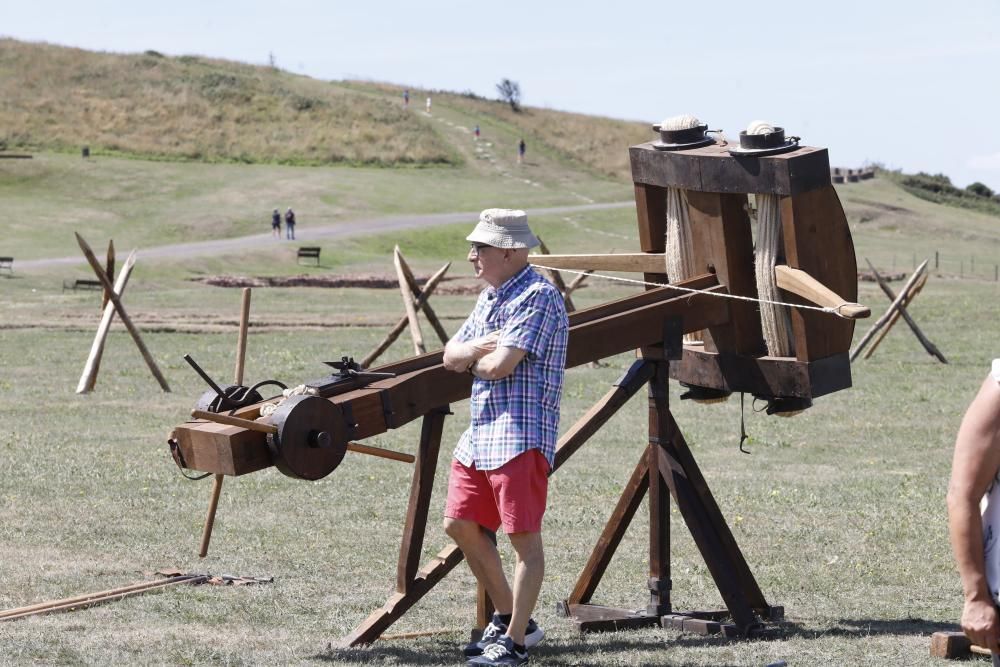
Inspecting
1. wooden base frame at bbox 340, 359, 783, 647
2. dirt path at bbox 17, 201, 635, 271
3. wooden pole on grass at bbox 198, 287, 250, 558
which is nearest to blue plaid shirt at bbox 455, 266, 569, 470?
wooden base frame at bbox 340, 359, 783, 647

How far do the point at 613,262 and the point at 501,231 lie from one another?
1966 millimetres

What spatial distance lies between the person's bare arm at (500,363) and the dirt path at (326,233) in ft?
132

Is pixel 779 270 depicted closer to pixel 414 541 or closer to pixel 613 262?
pixel 613 262

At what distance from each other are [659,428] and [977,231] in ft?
218

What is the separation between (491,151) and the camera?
87.0 metres

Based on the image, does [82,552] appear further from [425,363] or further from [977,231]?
[977,231]

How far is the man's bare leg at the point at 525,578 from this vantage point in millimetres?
6586

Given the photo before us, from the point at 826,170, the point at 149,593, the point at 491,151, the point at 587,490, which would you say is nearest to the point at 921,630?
the point at 826,170

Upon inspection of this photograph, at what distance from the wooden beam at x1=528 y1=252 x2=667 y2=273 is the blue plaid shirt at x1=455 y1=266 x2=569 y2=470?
1.66m

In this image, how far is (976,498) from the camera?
13.2ft

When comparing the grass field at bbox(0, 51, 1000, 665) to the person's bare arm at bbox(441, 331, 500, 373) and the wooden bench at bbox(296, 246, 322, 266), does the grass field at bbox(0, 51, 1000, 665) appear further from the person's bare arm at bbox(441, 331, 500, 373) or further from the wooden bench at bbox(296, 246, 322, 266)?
the wooden bench at bbox(296, 246, 322, 266)

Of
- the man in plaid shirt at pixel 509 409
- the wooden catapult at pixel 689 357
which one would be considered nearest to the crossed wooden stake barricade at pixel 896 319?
the wooden catapult at pixel 689 357

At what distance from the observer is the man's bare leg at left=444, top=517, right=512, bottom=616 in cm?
674

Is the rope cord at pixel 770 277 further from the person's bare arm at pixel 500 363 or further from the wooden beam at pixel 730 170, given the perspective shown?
→ the person's bare arm at pixel 500 363
